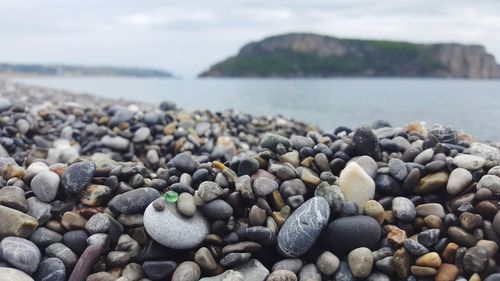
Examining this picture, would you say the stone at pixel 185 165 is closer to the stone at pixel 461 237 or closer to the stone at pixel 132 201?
the stone at pixel 132 201

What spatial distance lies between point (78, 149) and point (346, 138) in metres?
4.88

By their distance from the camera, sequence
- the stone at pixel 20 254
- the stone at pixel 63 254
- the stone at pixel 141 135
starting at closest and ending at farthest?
1. the stone at pixel 20 254
2. the stone at pixel 63 254
3. the stone at pixel 141 135

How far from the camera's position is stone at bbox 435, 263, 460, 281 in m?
3.58

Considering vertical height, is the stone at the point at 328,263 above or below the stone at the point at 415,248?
below

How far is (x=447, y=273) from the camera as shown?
3.60 meters

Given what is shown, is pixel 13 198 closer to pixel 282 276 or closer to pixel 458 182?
pixel 282 276

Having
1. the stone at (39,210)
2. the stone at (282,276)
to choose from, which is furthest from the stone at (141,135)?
the stone at (282,276)

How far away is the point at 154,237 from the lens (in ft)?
12.7

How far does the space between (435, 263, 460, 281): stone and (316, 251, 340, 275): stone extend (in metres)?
0.75

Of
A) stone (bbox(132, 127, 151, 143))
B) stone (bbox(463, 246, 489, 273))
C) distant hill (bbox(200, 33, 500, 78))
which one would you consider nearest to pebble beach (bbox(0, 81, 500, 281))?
stone (bbox(463, 246, 489, 273))

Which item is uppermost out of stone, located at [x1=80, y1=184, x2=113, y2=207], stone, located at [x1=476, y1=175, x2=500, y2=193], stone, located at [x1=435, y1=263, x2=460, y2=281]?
stone, located at [x1=476, y1=175, x2=500, y2=193]

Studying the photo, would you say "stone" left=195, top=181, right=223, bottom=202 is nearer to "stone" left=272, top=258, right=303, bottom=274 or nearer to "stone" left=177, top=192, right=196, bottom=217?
"stone" left=177, top=192, right=196, bottom=217

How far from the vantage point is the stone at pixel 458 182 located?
422cm

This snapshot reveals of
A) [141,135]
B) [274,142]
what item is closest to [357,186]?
[274,142]
